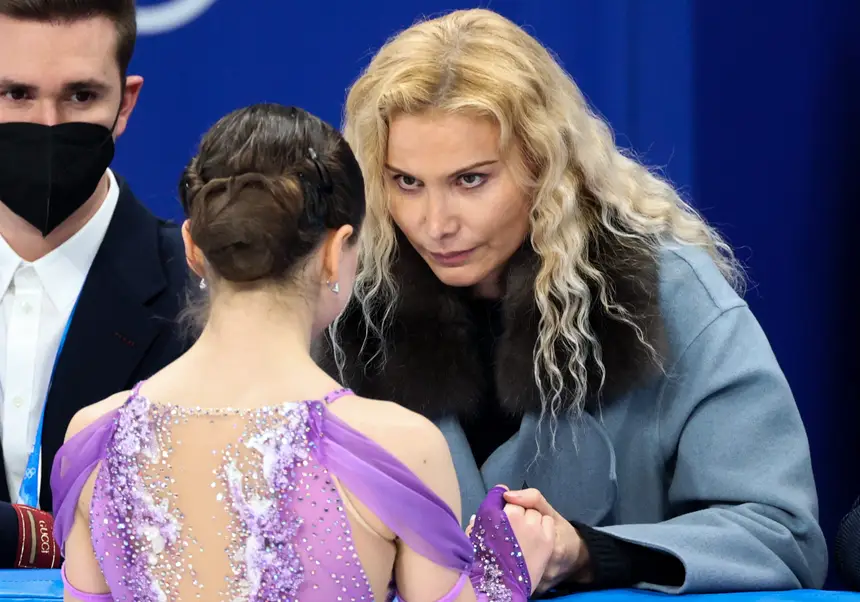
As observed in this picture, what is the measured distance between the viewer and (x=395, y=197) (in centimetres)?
230

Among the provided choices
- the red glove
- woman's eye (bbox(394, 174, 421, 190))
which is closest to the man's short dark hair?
woman's eye (bbox(394, 174, 421, 190))

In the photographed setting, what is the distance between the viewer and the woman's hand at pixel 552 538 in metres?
1.91

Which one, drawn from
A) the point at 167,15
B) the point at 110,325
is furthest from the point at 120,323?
the point at 167,15

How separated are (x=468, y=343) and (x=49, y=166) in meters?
0.82

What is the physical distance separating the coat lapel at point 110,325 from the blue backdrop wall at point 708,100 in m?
0.93

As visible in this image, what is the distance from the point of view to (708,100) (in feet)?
10.2

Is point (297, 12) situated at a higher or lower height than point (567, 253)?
higher

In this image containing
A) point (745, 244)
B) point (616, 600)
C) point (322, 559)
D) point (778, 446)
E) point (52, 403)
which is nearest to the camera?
point (322, 559)

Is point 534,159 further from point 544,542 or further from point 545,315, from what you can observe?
point 544,542

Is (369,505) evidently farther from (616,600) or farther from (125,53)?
(125,53)

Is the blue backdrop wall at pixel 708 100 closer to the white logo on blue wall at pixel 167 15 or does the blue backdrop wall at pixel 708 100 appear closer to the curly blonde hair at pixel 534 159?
the white logo on blue wall at pixel 167 15

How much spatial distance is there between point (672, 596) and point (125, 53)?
1465 millimetres

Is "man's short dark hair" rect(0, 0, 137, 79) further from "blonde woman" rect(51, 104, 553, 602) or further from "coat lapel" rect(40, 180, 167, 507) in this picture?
"blonde woman" rect(51, 104, 553, 602)

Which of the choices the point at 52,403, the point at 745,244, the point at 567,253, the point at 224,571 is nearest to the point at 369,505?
the point at 224,571
